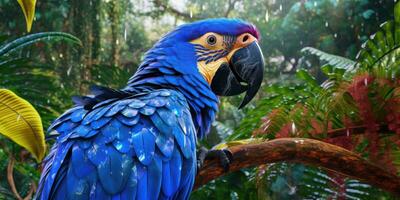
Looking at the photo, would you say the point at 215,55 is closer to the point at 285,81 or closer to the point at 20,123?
the point at 20,123

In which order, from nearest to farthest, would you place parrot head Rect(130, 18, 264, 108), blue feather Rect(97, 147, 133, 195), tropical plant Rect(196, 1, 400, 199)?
blue feather Rect(97, 147, 133, 195), parrot head Rect(130, 18, 264, 108), tropical plant Rect(196, 1, 400, 199)

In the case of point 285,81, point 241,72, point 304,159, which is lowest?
point 285,81

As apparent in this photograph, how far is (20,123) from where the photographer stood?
1513 millimetres

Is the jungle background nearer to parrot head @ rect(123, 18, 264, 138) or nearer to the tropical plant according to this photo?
the tropical plant

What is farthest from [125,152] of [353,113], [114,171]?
[353,113]

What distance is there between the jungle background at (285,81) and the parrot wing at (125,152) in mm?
696

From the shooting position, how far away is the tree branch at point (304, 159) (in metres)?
1.34

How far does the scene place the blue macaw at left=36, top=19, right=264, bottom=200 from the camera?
1.12 meters

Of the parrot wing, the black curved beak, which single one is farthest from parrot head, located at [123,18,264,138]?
the parrot wing

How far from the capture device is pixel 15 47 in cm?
191

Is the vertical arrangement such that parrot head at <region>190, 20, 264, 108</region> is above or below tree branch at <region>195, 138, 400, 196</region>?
above

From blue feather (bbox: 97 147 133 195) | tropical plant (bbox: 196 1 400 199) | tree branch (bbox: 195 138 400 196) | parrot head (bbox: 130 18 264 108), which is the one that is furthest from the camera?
tropical plant (bbox: 196 1 400 199)

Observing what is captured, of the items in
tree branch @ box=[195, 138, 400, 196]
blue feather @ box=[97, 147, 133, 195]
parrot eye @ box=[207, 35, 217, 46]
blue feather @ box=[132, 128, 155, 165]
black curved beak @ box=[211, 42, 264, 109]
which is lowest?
tree branch @ box=[195, 138, 400, 196]

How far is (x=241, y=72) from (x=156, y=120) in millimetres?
412
